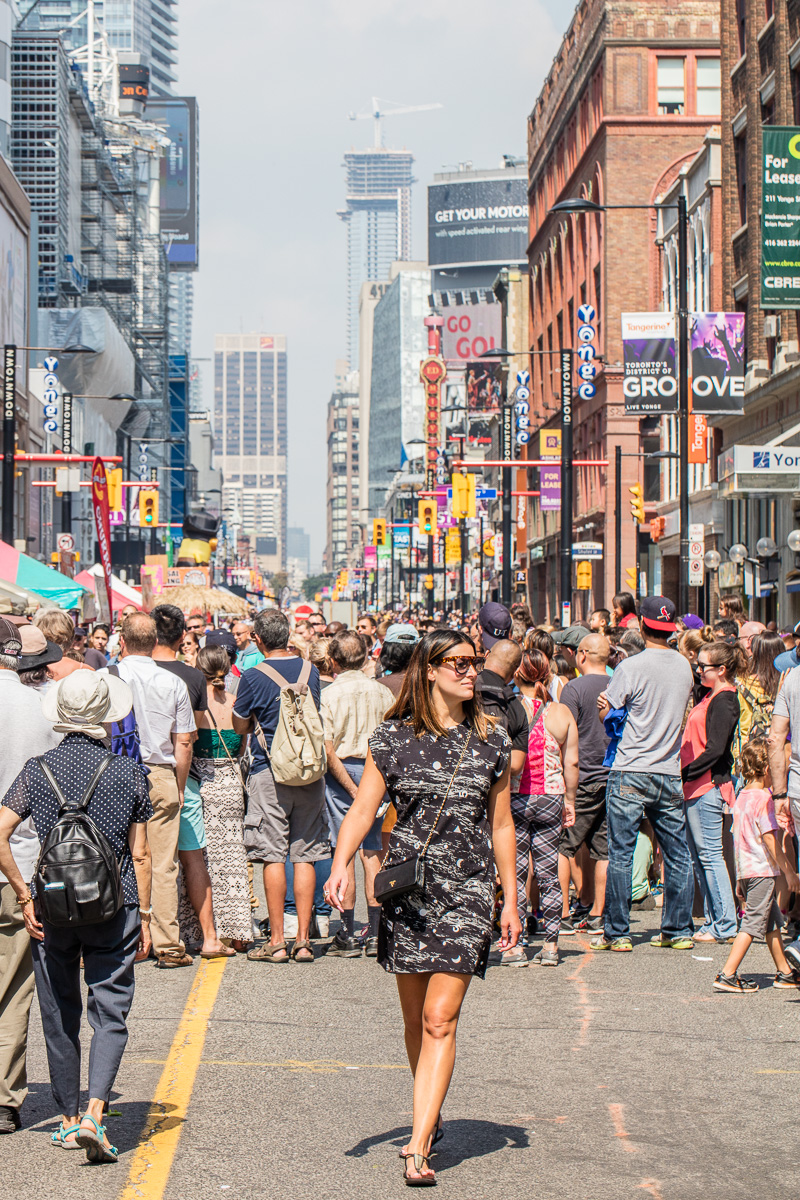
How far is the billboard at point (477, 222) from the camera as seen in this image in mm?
190375

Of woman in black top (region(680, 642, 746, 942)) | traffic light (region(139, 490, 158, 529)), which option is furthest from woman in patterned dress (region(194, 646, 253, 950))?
traffic light (region(139, 490, 158, 529))

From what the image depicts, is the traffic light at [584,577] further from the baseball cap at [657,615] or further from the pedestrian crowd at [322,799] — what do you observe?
the baseball cap at [657,615]

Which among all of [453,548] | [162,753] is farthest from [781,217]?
[453,548]

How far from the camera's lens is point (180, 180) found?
7234 inches

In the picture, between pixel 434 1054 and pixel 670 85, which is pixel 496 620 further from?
pixel 670 85

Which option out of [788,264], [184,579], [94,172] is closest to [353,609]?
[184,579]

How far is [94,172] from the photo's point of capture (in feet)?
318

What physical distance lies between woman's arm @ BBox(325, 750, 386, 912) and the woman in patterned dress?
4119 mm

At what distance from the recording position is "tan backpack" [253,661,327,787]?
30.1ft

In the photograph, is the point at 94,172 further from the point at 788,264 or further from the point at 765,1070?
the point at 765,1070

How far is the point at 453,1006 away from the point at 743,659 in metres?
5.13

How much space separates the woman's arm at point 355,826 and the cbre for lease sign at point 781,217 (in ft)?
56.9

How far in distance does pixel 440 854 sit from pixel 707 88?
54.9 meters

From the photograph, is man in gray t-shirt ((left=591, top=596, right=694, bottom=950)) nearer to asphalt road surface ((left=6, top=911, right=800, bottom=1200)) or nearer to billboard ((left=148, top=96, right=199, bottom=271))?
asphalt road surface ((left=6, top=911, right=800, bottom=1200))
